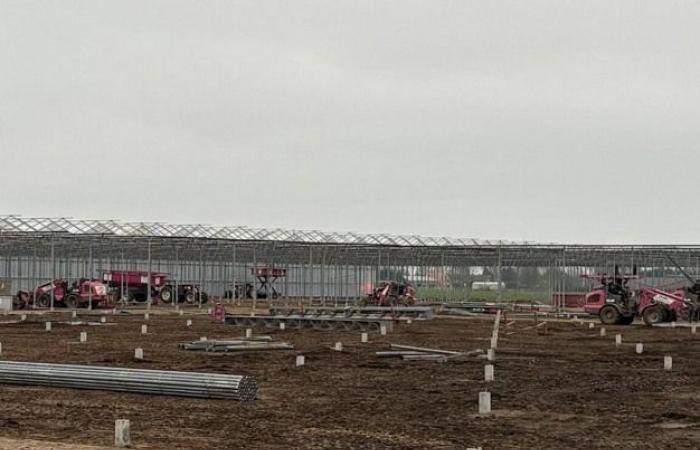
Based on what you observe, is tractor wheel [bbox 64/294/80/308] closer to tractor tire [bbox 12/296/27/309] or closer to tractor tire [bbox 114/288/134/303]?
tractor tire [bbox 12/296/27/309]

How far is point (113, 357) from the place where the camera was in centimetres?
2097

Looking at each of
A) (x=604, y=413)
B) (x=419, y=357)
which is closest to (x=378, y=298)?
(x=419, y=357)

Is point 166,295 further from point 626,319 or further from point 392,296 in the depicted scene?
point 626,319

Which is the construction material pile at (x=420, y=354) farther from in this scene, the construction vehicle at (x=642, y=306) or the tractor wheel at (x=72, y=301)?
the tractor wheel at (x=72, y=301)

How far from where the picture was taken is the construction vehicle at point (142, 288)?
56.2 m

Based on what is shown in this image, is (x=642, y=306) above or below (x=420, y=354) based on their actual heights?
above

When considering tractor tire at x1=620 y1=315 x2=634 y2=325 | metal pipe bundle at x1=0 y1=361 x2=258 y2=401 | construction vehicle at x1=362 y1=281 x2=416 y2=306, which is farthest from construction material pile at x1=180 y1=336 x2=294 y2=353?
construction vehicle at x1=362 y1=281 x2=416 y2=306

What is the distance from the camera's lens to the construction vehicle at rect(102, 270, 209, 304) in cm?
5616

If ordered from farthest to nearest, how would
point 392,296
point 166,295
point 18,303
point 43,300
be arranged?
point 166,295 < point 43,300 < point 18,303 < point 392,296

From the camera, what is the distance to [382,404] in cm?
1392

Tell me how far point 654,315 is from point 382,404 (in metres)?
25.8

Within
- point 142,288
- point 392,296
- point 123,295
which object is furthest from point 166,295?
point 392,296

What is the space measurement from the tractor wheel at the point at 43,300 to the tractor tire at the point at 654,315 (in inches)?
1196

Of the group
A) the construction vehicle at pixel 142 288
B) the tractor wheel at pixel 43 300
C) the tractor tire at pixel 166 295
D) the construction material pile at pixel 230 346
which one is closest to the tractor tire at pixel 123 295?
the construction vehicle at pixel 142 288
